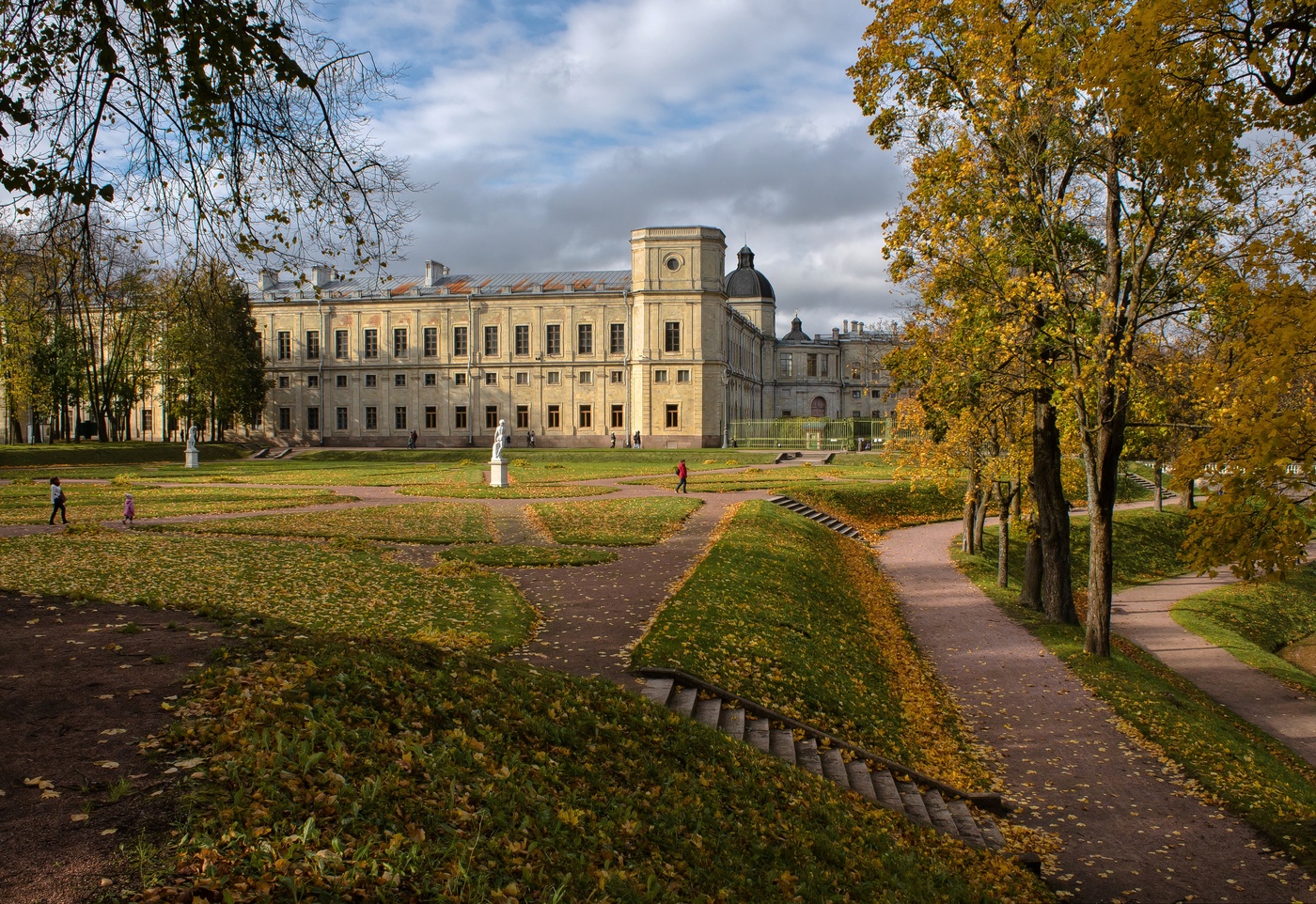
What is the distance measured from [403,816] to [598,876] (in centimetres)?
126

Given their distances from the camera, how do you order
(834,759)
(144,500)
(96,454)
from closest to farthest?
(834,759), (144,500), (96,454)

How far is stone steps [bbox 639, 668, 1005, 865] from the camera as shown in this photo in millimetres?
9773

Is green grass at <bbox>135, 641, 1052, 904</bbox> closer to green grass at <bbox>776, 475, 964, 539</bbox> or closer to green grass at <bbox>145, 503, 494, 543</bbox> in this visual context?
green grass at <bbox>145, 503, 494, 543</bbox>

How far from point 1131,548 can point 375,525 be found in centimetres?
2867

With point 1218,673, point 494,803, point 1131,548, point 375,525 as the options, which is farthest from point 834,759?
point 1131,548

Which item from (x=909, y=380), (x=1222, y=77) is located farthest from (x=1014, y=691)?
(x=1222, y=77)

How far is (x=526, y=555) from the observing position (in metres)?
19.6

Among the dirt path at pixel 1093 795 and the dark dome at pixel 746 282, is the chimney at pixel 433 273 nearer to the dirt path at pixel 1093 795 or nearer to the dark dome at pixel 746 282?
the dark dome at pixel 746 282

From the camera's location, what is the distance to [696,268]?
6569 cm

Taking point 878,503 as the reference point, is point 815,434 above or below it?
above

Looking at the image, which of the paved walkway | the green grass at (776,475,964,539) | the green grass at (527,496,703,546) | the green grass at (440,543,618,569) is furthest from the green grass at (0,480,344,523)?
the paved walkway

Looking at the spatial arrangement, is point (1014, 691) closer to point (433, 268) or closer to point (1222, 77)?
point (1222, 77)

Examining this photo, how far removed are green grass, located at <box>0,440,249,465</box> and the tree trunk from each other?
46518 millimetres

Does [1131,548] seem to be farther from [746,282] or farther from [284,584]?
[746,282]
